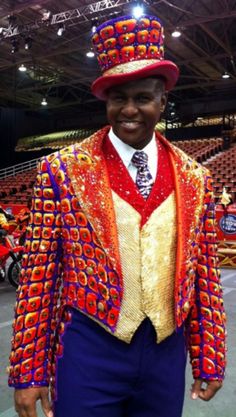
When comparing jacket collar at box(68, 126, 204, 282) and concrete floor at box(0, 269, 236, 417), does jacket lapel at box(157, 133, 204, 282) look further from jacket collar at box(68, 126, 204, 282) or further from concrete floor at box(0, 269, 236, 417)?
concrete floor at box(0, 269, 236, 417)

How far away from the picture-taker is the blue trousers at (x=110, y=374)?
1028mm

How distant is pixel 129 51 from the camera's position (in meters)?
1.08

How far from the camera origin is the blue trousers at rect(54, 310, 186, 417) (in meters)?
1.03

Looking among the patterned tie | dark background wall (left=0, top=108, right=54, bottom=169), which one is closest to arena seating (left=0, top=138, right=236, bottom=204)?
dark background wall (left=0, top=108, right=54, bottom=169)

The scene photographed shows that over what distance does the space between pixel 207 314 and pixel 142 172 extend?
442mm

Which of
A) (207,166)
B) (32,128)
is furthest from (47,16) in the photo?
(32,128)

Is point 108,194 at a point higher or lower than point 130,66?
lower

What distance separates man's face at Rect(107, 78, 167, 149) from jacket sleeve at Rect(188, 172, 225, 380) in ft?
0.89

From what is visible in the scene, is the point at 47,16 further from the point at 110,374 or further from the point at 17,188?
the point at 110,374

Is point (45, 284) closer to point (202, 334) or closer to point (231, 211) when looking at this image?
point (202, 334)

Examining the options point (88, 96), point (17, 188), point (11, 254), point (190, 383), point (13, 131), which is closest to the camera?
Result: point (190, 383)

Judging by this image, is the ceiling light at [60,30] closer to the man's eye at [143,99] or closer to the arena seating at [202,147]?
the arena seating at [202,147]

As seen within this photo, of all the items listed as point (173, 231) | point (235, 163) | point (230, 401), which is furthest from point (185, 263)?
point (235, 163)

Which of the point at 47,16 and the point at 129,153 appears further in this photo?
the point at 47,16
